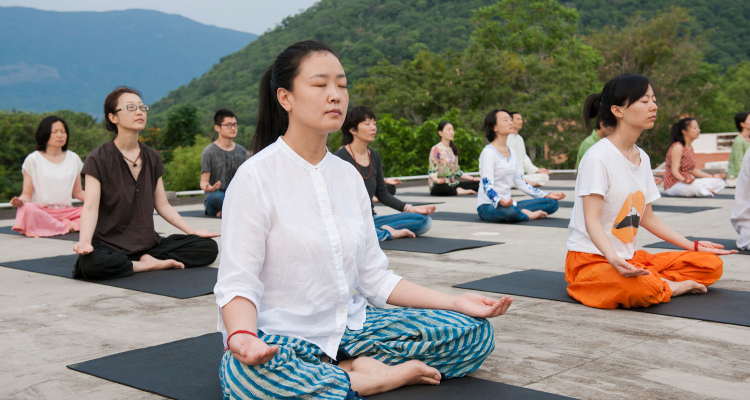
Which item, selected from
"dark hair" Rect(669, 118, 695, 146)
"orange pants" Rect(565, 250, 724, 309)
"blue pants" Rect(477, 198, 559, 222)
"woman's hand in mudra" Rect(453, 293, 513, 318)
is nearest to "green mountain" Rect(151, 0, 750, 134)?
"dark hair" Rect(669, 118, 695, 146)

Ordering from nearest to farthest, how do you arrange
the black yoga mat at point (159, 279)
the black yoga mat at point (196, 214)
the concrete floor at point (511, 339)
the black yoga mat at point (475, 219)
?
the concrete floor at point (511, 339) → the black yoga mat at point (159, 279) → the black yoga mat at point (475, 219) → the black yoga mat at point (196, 214)

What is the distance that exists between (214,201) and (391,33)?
29669 millimetres

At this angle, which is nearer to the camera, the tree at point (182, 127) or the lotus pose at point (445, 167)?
the lotus pose at point (445, 167)

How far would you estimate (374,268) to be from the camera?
2006mm

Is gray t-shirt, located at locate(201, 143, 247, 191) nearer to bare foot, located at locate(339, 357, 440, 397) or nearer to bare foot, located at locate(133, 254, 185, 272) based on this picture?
bare foot, located at locate(133, 254, 185, 272)

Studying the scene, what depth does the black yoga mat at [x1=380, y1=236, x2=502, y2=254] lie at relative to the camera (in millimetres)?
4809

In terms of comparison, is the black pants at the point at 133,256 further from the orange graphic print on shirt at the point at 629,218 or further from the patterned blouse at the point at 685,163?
the patterned blouse at the point at 685,163

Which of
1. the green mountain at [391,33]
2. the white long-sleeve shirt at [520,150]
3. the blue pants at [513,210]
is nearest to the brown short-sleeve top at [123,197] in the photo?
the blue pants at [513,210]

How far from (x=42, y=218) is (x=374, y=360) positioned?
5096 mm

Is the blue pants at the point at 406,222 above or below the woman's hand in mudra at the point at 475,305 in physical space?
below

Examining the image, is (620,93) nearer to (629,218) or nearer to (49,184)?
(629,218)

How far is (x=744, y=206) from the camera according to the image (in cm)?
448

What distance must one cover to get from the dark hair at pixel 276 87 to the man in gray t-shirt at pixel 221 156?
4.89m

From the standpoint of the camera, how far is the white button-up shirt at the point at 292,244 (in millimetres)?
1713
